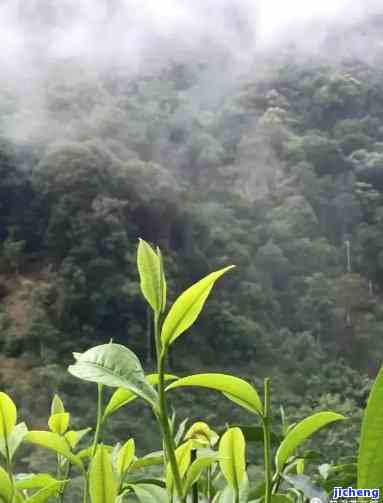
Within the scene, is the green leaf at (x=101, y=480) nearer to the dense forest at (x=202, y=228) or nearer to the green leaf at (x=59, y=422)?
the green leaf at (x=59, y=422)

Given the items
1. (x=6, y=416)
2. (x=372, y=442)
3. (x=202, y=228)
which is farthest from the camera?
(x=202, y=228)

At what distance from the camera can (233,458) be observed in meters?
0.20

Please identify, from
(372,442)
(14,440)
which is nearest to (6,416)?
(14,440)

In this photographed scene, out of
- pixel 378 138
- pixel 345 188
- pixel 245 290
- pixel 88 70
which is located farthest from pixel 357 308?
pixel 88 70

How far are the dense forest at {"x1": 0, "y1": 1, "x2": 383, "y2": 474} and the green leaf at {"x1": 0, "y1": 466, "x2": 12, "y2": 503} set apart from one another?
4.26 m

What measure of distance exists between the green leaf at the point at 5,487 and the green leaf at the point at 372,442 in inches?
4.6

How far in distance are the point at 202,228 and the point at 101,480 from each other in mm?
7092

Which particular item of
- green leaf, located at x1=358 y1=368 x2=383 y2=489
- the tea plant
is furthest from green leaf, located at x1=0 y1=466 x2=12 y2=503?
green leaf, located at x1=358 y1=368 x2=383 y2=489

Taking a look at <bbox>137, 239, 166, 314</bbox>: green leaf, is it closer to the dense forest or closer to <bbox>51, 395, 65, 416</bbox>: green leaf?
<bbox>51, 395, 65, 416</bbox>: green leaf

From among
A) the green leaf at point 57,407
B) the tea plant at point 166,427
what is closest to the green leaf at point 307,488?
the tea plant at point 166,427

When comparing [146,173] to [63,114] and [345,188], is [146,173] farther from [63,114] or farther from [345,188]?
[345,188]

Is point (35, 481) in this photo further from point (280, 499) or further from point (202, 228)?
point (202, 228)

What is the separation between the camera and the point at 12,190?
7.01 meters

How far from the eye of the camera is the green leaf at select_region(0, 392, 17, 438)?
0.68 feet
